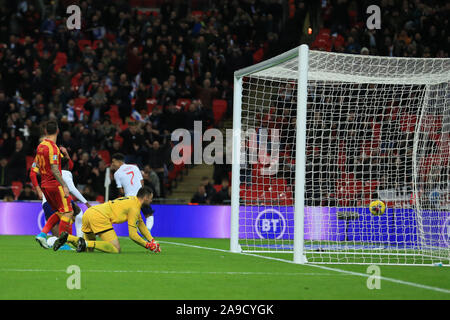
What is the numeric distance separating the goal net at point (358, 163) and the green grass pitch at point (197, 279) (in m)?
1.28

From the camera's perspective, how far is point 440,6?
79.2ft

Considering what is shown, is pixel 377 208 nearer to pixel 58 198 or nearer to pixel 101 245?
pixel 101 245

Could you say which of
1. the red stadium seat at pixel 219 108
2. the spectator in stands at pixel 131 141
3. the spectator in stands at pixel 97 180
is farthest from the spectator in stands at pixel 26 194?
the red stadium seat at pixel 219 108

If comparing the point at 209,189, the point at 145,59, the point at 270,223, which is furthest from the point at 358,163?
the point at 145,59

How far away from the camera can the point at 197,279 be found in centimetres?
→ 730

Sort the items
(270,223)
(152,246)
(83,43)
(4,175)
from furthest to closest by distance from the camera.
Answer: (83,43) → (4,175) → (270,223) → (152,246)

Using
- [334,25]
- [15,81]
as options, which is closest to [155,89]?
[15,81]

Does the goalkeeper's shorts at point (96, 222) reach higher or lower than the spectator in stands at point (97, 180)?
lower

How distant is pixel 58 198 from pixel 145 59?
12.5 meters

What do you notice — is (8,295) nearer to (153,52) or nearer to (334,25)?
(153,52)

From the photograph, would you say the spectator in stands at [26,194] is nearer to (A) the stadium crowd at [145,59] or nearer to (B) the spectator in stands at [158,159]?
(A) the stadium crowd at [145,59]

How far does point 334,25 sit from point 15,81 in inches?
411

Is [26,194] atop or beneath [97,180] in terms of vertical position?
beneath

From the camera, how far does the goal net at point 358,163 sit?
10656mm
